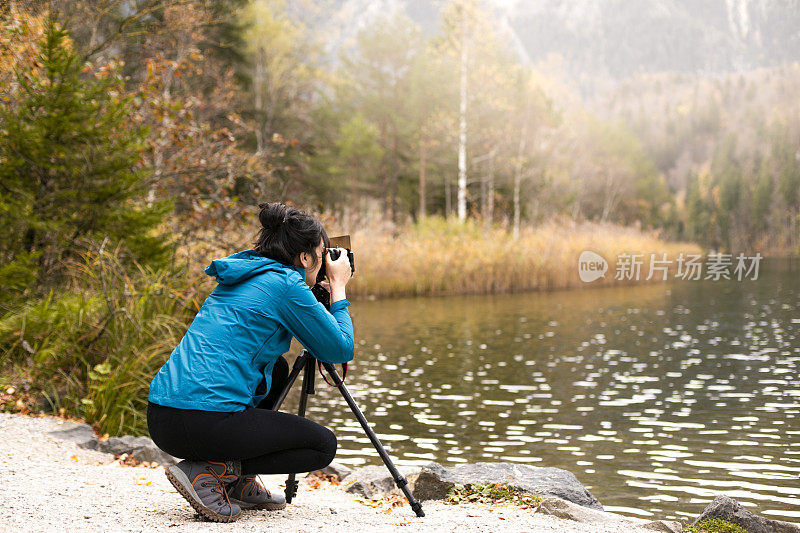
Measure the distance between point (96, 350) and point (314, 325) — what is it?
355cm

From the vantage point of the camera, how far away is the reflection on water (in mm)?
5273

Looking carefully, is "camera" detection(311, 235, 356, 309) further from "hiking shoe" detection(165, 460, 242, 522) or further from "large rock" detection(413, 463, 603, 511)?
"large rock" detection(413, 463, 603, 511)

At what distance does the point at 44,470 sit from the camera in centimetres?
411

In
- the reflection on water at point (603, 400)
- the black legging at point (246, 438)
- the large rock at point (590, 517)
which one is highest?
the black legging at point (246, 438)

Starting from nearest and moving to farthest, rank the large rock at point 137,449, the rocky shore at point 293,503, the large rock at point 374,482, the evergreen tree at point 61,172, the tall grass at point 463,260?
the rocky shore at point 293,503, the large rock at point 374,482, the large rock at point 137,449, the evergreen tree at point 61,172, the tall grass at point 463,260

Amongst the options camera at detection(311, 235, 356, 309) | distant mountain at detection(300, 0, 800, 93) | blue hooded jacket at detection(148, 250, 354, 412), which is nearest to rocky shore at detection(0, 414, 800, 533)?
blue hooded jacket at detection(148, 250, 354, 412)

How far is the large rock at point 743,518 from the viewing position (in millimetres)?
3508

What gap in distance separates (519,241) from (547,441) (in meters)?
15.6

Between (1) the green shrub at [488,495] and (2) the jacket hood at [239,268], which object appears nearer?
(2) the jacket hood at [239,268]

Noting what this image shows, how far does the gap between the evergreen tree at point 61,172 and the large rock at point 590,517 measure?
5167 mm

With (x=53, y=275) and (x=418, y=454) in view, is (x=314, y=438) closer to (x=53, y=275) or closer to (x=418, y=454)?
(x=418, y=454)

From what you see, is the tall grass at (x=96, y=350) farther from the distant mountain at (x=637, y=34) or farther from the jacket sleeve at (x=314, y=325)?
the distant mountain at (x=637, y=34)

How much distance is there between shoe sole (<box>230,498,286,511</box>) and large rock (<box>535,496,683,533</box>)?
51.4 inches

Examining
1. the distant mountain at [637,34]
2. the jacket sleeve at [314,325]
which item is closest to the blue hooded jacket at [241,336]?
the jacket sleeve at [314,325]
